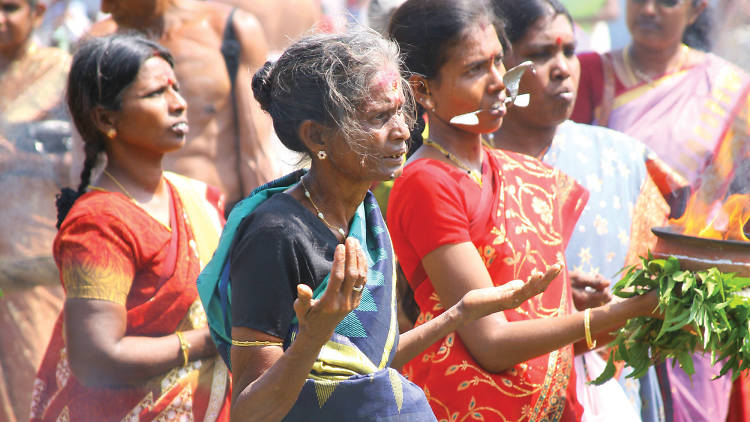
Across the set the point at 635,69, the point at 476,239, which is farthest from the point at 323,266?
the point at 635,69

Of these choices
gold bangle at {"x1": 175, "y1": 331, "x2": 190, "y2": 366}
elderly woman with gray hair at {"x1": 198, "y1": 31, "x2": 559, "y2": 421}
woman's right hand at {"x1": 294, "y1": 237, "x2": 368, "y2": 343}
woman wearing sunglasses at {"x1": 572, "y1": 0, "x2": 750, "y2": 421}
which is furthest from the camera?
woman wearing sunglasses at {"x1": 572, "y1": 0, "x2": 750, "y2": 421}

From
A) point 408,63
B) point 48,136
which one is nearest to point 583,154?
point 408,63

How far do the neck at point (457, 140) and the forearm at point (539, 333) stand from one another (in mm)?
540

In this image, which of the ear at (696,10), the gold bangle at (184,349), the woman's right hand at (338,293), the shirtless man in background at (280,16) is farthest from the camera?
the shirtless man in background at (280,16)

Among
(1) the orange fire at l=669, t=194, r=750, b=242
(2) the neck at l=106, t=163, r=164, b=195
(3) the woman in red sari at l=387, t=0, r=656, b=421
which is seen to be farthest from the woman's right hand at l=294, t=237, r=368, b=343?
(2) the neck at l=106, t=163, r=164, b=195

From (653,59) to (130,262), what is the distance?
10.0 ft

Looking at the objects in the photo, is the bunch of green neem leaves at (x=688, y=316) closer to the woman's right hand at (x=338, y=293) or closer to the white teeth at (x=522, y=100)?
the white teeth at (x=522, y=100)

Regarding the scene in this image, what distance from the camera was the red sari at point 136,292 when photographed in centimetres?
329

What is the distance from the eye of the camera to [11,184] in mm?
5656

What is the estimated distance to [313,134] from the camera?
2.42 metres

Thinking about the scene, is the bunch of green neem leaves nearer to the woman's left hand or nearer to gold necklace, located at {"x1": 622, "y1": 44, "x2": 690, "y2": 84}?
the woman's left hand

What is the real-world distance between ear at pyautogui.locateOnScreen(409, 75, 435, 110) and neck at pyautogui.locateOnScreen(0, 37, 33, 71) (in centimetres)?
348

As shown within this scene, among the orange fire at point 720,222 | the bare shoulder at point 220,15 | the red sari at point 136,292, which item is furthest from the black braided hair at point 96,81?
the orange fire at point 720,222

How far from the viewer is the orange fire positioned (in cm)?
298
